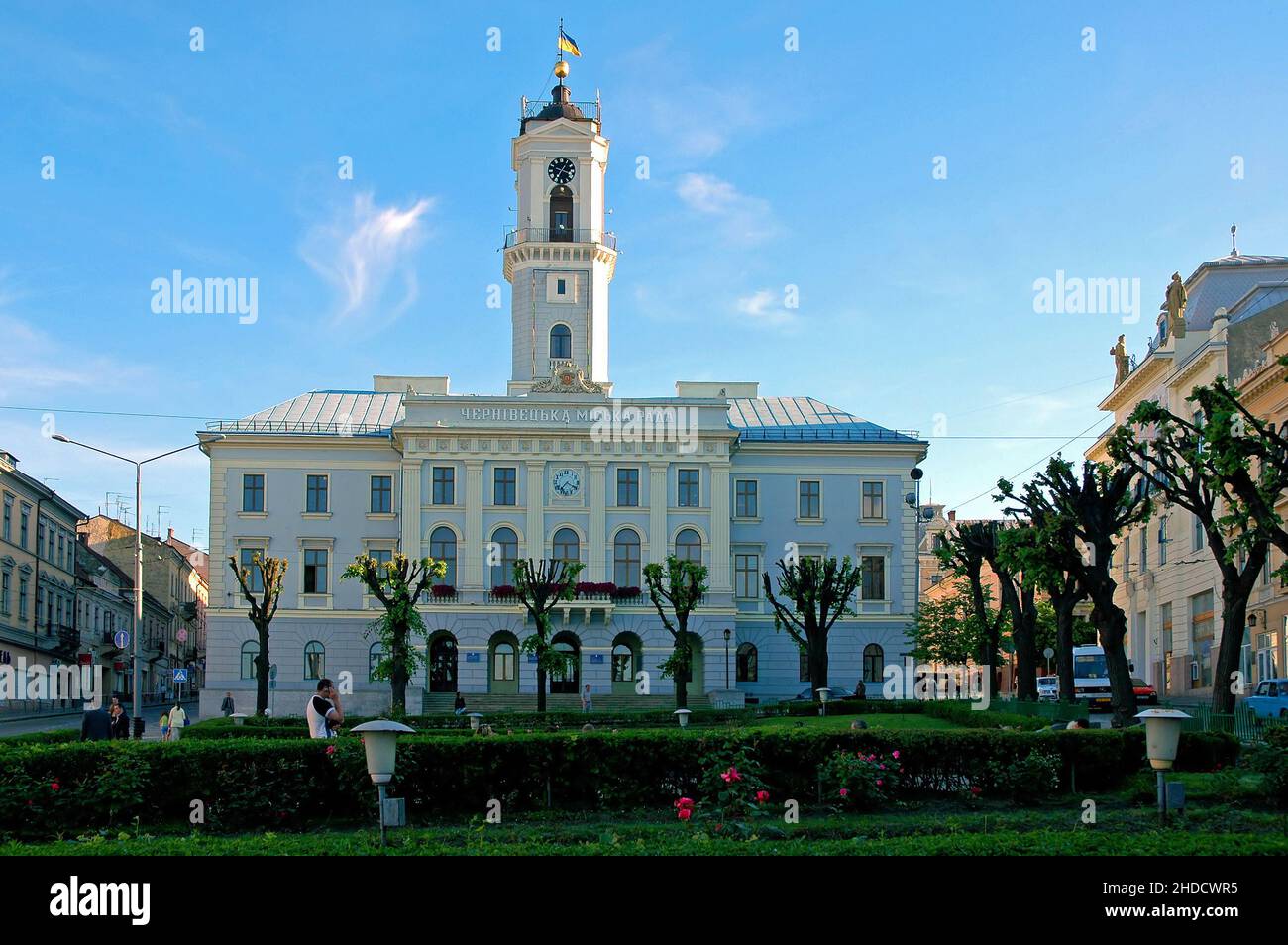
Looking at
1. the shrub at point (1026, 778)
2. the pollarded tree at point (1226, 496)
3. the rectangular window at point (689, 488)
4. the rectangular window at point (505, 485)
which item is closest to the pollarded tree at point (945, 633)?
the rectangular window at point (689, 488)

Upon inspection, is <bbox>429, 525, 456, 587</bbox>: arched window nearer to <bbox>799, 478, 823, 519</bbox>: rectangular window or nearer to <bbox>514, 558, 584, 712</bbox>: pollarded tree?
<bbox>514, 558, 584, 712</bbox>: pollarded tree

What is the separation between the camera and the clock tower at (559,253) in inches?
2744

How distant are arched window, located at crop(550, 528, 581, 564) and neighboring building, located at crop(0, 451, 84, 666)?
24.9 m

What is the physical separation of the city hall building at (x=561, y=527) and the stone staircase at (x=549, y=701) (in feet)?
0.72

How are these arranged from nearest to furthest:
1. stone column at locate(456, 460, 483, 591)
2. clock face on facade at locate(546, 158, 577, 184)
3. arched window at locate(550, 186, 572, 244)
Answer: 1. stone column at locate(456, 460, 483, 591)
2. clock face on facade at locate(546, 158, 577, 184)
3. arched window at locate(550, 186, 572, 244)

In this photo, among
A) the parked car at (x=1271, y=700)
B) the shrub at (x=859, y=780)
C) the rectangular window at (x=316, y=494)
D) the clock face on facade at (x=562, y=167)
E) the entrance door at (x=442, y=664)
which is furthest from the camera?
the clock face on facade at (x=562, y=167)

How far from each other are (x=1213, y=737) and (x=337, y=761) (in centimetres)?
1339

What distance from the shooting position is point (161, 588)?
10081 cm

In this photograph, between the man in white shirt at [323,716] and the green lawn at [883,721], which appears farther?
the green lawn at [883,721]

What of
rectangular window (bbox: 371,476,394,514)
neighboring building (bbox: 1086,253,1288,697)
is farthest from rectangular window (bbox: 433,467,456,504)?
neighboring building (bbox: 1086,253,1288,697)

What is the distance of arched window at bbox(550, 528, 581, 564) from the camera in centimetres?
6375

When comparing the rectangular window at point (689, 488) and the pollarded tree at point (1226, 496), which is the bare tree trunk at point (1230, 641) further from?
the rectangular window at point (689, 488)

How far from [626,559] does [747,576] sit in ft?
20.0
